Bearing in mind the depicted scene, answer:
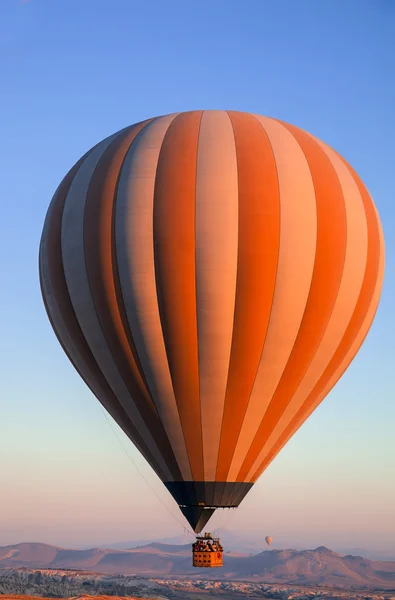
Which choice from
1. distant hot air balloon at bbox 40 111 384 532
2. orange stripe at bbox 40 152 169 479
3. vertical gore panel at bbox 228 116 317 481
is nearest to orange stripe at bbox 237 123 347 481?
distant hot air balloon at bbox 40 111 384 532

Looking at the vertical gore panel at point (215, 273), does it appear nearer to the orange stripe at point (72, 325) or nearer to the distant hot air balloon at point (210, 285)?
the distant hot air balloon at point (210, 285)

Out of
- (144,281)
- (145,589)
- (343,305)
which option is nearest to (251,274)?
(144,281)

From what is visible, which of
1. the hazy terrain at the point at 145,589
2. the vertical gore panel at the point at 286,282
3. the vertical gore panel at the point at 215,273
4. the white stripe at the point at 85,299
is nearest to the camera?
the vertical gore panel at the point at 215,273

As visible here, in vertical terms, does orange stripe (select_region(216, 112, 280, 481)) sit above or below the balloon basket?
above

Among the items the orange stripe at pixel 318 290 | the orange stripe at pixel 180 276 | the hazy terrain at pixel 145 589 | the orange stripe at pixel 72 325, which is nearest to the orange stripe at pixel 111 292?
the orange stripe at pixel 180 276

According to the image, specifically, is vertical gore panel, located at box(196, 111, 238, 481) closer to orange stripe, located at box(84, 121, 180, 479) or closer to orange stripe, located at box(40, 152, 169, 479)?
orange stripe, located at box(84, 121, 180, 479)

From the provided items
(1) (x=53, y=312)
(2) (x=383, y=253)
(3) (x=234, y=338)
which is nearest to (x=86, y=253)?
(1) (x=53, y=312)
